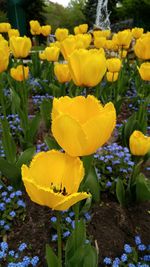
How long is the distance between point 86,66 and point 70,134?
2.35 feet

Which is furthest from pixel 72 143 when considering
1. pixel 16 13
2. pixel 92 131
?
pixel 16 13

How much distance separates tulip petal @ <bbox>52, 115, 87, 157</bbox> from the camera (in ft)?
3.38

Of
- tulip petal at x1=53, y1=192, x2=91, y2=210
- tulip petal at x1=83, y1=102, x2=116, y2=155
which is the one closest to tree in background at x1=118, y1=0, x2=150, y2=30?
tulip petal at x1=83, y1=102, x2=116, y2=155

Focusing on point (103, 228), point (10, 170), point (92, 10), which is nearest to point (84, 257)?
point (103, 228)

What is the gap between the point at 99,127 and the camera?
1052 mm

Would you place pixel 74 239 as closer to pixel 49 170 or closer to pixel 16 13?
pixel 49 170

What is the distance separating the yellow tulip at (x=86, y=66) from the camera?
1.69 meters

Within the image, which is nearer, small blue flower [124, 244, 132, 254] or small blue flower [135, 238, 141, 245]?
small blue flower [124, 244, 132, 254]

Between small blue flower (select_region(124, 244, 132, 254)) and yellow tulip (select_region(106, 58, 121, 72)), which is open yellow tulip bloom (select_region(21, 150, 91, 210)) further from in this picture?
yellow tulip (select_region(106, 58, 121, 72))

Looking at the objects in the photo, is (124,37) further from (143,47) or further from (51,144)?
(51,144)

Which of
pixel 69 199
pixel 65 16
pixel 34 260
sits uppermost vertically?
pixel 69 199

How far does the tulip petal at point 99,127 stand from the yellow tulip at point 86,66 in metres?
0.63

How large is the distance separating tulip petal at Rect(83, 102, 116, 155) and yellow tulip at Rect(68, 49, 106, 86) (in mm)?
633

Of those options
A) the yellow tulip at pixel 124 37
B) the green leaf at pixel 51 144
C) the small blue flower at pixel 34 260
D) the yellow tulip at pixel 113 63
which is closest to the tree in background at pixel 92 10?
the yellow tulip at pixel 124 37
